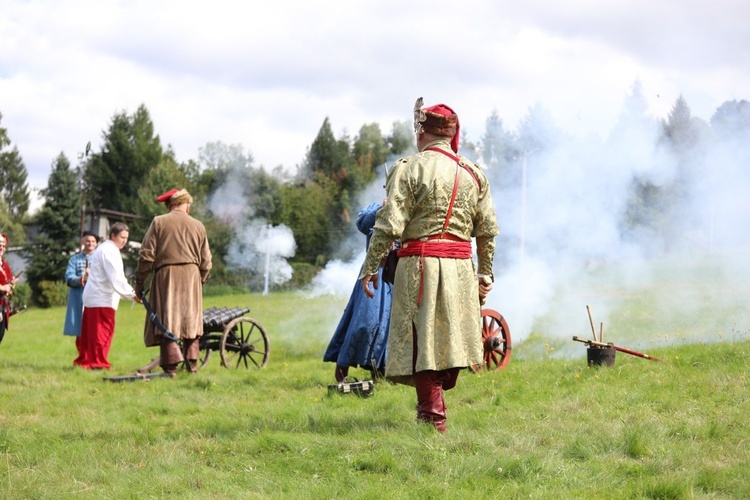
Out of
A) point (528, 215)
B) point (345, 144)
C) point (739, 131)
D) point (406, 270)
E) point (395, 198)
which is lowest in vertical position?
point (406, 270)

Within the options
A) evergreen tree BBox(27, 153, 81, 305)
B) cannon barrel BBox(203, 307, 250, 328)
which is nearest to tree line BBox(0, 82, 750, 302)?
evergreen tree BBox(27, 153, 81, 305)

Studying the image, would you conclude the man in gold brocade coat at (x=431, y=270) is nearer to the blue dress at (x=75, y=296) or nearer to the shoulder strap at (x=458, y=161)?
the shoulder strap at (x=458, y=161)

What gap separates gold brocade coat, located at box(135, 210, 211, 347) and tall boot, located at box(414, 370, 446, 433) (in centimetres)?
446

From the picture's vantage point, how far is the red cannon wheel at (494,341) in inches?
314

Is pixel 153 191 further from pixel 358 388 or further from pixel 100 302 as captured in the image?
pixel 358 388

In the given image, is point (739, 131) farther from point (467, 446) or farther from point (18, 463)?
point (18, 463)

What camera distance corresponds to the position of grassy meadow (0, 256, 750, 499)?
13.2 ft

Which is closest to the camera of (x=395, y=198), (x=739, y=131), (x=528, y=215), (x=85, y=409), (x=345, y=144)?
(x=395, y=198)

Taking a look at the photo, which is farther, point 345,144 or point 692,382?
point 345,144

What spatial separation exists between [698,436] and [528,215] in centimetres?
895

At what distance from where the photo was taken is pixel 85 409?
6645 mm

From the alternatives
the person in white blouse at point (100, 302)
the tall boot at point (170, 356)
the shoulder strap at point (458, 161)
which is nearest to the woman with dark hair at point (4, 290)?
the person in white blouse at point (100, 302)

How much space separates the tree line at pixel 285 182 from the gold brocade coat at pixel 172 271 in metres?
5.57

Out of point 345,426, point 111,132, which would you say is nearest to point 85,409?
point 345,426
